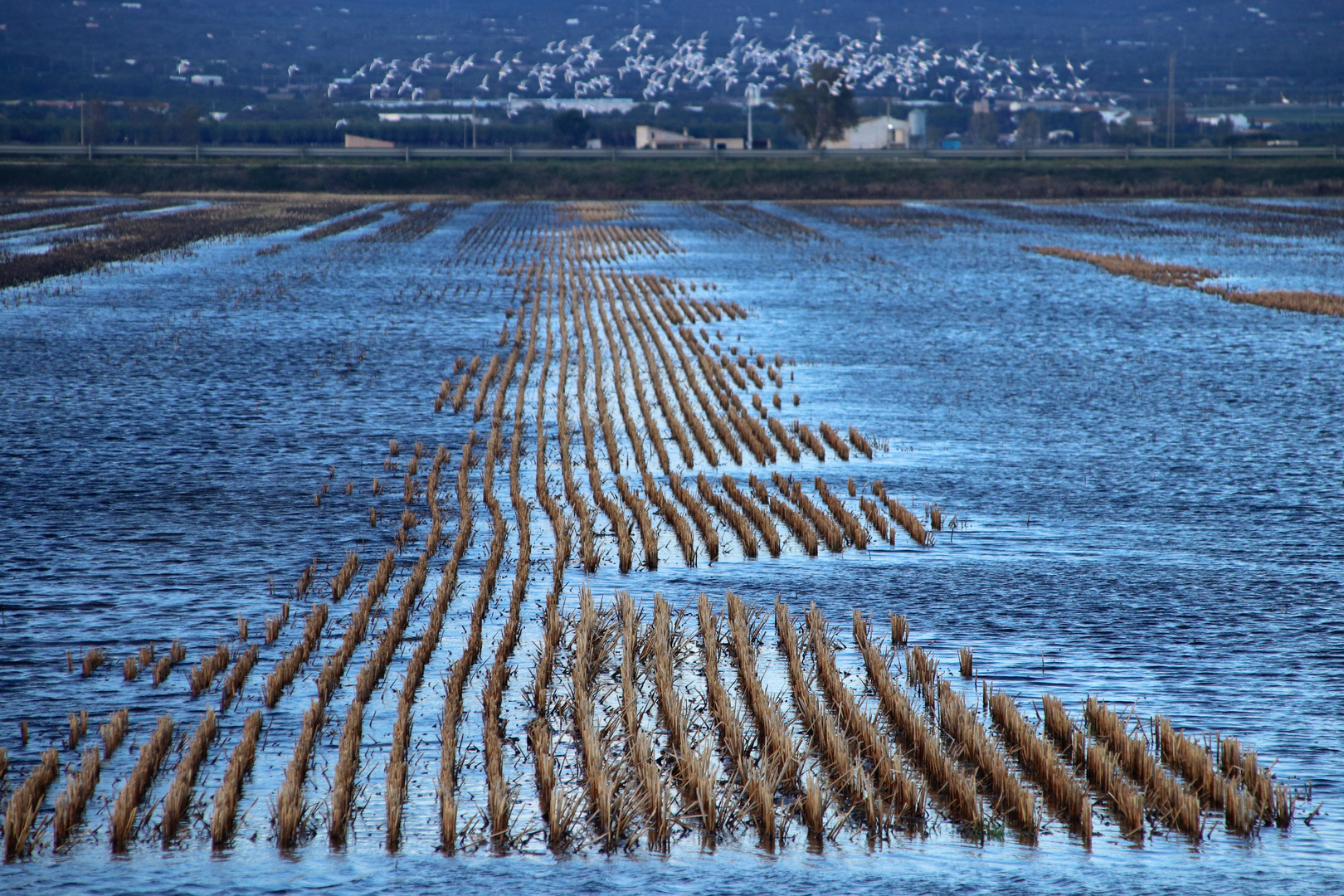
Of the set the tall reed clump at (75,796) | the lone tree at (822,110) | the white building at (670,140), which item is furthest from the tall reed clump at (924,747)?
the white building at (670,140)

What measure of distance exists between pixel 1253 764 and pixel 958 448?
6733 millimetres

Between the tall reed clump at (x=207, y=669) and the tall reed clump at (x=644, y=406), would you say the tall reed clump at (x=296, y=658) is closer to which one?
the tall reed clump at (x=207, y=669)

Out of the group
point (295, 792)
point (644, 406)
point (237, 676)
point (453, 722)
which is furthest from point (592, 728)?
point (644, 406)

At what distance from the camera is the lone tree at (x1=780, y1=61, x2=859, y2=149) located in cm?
11488

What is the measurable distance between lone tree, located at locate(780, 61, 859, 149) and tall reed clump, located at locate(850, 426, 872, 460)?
10532cm

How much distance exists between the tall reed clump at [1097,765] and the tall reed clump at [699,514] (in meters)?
2.99

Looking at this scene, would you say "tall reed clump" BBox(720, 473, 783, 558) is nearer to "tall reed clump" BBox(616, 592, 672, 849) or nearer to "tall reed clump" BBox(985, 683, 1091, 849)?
"tall reed clump" BBox(616, 592, 672, 849)

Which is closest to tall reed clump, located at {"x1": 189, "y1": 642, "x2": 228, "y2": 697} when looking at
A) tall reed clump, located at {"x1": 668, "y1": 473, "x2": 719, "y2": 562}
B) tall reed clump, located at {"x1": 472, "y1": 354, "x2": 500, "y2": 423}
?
tall reed clump, located at {"x1": 668, "y1": 473, "x2": 719, "y2": 562}

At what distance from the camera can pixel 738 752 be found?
5602mm

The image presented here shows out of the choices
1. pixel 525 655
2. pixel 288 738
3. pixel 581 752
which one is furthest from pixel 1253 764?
pixel 288 738

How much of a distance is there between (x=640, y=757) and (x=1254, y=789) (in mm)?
2285

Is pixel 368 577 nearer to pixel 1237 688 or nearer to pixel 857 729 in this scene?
pixel 857 729

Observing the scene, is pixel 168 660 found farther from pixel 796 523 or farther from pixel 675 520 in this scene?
pixel 796 523

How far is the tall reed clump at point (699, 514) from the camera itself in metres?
8.73
